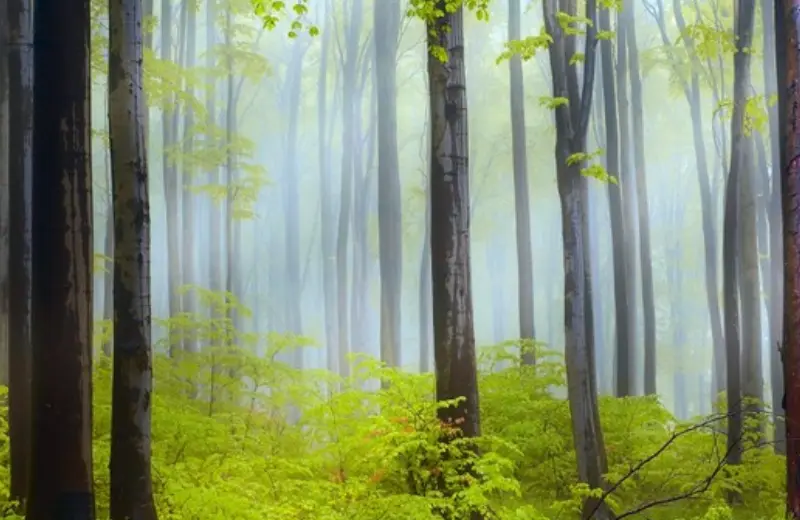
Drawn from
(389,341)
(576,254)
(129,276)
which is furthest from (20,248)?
(389,341)

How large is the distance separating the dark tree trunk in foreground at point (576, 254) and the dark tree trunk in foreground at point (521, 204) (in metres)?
5.87

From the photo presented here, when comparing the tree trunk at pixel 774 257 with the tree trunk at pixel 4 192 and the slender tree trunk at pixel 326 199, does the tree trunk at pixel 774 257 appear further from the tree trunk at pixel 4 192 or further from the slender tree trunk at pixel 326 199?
the slender tree trunk at pixel 326 199

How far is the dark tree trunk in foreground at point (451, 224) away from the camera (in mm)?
7086

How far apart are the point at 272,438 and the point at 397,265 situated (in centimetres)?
1054

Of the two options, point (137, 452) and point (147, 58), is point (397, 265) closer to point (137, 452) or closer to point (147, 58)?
point (147, 58)

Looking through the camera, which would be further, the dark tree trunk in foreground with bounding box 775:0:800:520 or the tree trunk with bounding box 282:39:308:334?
the tree trunk with bounding box 282:39:308:334

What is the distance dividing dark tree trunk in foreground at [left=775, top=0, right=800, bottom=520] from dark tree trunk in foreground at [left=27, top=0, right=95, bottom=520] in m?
5.45

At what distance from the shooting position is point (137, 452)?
5730mm

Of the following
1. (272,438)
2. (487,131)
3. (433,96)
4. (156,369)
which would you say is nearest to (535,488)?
(272,438)

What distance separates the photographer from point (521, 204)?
17.6 m

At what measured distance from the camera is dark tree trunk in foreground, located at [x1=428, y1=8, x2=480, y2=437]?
279 inches

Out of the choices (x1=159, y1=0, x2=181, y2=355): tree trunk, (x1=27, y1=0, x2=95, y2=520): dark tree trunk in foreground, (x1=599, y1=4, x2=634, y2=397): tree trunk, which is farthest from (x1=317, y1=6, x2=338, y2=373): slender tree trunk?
(x1=27, y1=0, x2=95, y2=520): dark tree trunk in foreground

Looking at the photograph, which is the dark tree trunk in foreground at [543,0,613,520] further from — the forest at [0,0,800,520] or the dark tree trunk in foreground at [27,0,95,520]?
the dark tree trunk in foreground at [27,0,95,520]

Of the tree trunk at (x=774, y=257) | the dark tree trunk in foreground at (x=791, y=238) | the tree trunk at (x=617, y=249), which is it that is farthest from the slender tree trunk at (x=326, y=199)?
the dark tree trunk in foreground at (x=791, y=238)
